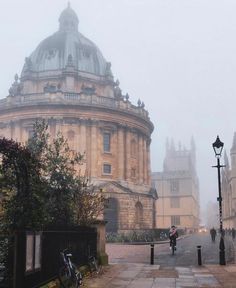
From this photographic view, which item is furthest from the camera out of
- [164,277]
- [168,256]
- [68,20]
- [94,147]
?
[68,20]

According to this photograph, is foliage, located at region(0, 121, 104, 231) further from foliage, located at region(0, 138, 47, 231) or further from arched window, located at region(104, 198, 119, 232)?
arched window, located at region(104, 198, 119, 232)

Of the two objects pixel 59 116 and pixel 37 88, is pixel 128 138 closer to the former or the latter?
pixel 59 116

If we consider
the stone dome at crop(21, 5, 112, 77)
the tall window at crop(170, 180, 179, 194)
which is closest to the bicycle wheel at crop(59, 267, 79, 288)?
the stone dome at crop(21, 5, 112, 77)

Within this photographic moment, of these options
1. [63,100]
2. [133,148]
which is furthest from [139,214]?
[63,100]

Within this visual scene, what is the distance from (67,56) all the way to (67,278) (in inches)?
2200

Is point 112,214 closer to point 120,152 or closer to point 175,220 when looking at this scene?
point 120,152

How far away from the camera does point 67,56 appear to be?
2574 inches

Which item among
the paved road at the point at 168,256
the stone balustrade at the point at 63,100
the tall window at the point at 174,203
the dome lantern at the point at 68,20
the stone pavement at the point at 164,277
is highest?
the dome lantern at the point at 68,20

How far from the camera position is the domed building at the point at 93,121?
55.9 metres

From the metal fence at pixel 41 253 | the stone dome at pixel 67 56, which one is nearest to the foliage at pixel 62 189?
the metal fence at pixel 41 253

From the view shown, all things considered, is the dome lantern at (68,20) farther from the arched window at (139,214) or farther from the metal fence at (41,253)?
the metal fence at (41,253)

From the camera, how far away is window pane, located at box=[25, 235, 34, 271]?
9.32m

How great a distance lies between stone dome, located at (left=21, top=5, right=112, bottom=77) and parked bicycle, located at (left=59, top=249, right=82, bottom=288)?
52268mm

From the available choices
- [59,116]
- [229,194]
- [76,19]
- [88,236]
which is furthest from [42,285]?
[229,194]
